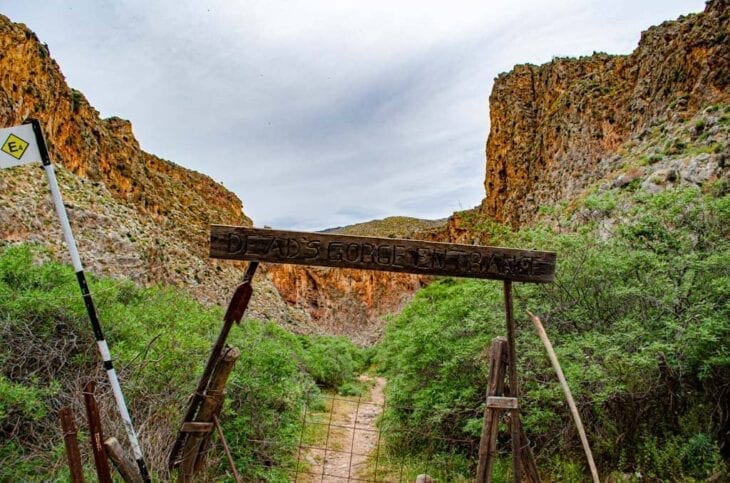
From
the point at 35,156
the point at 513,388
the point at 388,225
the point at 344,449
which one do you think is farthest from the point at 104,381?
the point at 388,225

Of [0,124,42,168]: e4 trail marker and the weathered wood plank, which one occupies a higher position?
[0,124,42,168]: e4 trail marker

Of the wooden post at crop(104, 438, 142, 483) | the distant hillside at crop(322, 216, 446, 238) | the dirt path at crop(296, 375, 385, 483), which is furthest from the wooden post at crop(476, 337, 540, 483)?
the distant hillside at crop(322, 216, 446, 238)

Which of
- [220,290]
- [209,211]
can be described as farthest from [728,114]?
[209,211]

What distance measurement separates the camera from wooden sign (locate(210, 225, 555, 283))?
377 centimetres

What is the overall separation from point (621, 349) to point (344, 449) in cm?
511

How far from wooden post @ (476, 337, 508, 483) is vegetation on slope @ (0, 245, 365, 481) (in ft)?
8.23

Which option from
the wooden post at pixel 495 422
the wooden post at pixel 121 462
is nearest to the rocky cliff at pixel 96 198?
the wooden post at pixel 121 462

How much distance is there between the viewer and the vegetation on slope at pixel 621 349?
4.99 metres

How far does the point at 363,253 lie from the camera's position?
12.6ft

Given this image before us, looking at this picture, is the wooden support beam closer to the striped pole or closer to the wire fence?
the striped pole

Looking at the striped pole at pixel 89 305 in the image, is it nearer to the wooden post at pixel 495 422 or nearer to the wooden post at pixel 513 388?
the wooden post at pixel 495 422

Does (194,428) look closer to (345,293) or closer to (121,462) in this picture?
(121,462)

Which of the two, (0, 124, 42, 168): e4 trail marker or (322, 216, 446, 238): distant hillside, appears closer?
(0, 124, 42, 168): e4 trail marker

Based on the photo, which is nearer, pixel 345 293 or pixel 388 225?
pixel 345 293
